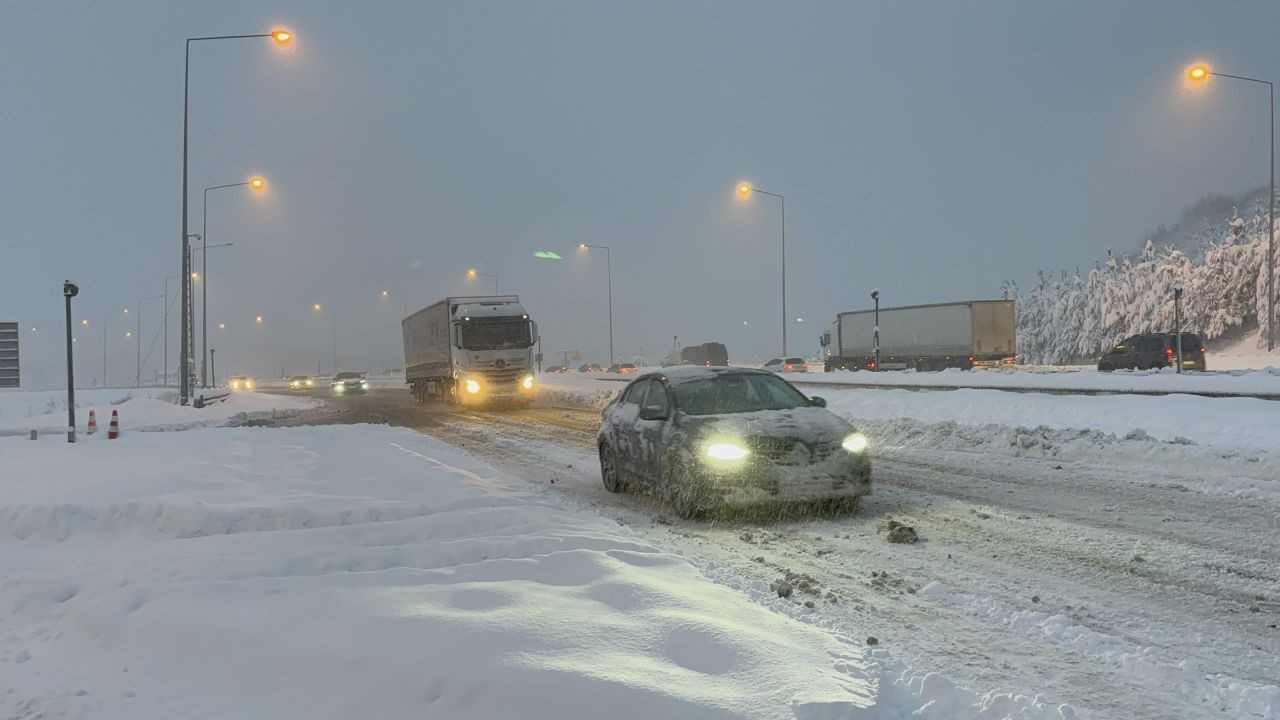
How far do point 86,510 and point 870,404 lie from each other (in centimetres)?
1615

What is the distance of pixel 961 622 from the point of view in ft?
14.6

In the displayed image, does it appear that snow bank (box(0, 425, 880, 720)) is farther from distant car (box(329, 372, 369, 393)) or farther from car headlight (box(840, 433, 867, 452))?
distant car (box(329, 372, 369, 393))

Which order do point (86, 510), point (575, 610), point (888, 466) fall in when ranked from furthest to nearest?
1. point (888, 466)
2. point (86, 510)
3. point (575, 610)

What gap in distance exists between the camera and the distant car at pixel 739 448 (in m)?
7.26

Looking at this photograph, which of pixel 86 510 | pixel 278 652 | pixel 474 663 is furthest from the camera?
pixel 86 510

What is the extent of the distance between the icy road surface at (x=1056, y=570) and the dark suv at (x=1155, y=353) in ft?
72.7

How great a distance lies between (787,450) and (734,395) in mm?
1518

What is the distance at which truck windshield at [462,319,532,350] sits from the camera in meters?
27.3

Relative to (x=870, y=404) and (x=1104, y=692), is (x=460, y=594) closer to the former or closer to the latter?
(x=1104, y=692)

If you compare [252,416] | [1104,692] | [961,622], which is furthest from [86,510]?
[252,416]

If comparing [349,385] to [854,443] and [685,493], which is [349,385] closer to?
[685,493]

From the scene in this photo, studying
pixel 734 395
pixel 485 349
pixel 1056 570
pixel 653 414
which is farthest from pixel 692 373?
pixel 485 349

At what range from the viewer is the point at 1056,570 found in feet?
17.9

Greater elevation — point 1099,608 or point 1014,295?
point 1014,295
